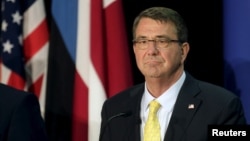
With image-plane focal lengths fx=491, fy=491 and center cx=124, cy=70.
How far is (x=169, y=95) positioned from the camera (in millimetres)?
1869

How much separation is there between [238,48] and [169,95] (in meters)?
0.59

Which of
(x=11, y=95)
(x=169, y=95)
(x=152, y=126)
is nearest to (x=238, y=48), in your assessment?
(x=169, y=95)

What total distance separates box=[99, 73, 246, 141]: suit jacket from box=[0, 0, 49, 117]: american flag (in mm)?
845

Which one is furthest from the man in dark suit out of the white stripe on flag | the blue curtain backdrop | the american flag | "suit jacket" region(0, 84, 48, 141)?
the american flag

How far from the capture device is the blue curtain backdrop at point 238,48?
7.43 ft

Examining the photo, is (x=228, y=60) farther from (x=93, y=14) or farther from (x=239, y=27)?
(x=93, y=14)

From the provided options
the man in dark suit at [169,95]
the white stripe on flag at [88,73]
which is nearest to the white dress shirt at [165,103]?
the man in dark suit at [169,95]

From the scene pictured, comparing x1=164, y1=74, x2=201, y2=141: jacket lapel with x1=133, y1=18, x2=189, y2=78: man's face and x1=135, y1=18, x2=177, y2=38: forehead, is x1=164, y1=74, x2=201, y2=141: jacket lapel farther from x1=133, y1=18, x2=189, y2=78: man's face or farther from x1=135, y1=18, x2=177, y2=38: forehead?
x1=135, y1=18, x2=177, y2=38: forehead

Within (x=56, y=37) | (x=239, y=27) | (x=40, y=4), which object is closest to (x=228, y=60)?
(x=239, y=27)

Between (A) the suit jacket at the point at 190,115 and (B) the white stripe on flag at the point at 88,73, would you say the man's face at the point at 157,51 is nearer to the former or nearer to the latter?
(A) the suit jacket at the point at 190,115

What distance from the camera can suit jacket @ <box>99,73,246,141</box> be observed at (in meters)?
1.75

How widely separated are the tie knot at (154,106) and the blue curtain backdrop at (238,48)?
0.59 meters

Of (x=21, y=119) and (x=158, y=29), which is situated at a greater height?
(x=158, y=29)

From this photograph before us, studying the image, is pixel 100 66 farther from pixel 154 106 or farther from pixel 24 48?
pixel 154 106
